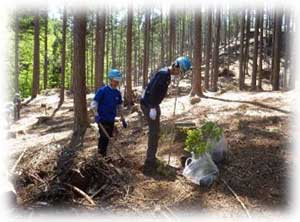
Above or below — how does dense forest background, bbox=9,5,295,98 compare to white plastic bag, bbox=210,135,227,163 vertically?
above

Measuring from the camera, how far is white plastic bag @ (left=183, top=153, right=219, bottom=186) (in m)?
5.61

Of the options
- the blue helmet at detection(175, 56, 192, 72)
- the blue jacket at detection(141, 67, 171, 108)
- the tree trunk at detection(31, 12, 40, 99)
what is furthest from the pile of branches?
the tree trunk at detection(31, 12, 40, 99)

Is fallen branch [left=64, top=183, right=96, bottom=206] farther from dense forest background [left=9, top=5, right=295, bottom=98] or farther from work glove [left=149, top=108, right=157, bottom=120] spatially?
dense forest background [left=9, top=5, right=295, bottom=98]

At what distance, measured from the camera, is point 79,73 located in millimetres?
10000

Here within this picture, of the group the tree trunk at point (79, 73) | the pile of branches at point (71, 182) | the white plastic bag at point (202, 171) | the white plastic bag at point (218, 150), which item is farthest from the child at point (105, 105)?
the tree trunk at point (79, 73)

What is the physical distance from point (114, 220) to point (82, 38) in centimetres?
620

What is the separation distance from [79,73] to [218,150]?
16.5 feet

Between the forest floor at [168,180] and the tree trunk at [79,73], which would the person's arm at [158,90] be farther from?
the tree trunk at [79,73]

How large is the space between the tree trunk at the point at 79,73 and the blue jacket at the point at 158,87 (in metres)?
3.79

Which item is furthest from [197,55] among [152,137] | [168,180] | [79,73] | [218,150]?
[168,180]

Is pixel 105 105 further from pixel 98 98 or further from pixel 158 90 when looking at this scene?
pixel 158 90

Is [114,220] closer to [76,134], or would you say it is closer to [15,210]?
[15,210]

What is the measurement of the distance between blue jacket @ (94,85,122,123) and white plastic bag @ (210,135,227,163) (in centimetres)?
180

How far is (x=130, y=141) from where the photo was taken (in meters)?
8.33
